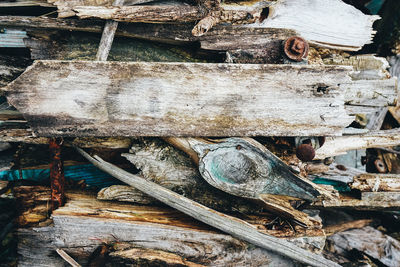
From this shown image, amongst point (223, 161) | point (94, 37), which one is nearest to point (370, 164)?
point (223, 161)

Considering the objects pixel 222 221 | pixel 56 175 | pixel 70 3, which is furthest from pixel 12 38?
pixel 222 221

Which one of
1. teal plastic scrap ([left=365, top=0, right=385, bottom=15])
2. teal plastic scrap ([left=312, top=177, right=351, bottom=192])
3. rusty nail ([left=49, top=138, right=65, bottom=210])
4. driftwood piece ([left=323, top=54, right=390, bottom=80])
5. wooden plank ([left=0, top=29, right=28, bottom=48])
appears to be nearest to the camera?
rusty nail ([left=49, top=138, right=65, bottom=210])

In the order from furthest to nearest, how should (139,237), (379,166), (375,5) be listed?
1. (375,5)
2. (379,166)
3. (139,237)

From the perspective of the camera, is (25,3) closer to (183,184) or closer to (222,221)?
(183,184)

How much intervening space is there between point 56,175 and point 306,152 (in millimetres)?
1760

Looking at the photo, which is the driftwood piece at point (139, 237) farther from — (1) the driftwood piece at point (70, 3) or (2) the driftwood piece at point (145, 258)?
(1) the driftwood piece at point (70, 3)

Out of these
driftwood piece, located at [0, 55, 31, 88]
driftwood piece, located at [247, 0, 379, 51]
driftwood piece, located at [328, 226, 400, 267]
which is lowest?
driftwood piece, located at [328, 226, 400, 267]

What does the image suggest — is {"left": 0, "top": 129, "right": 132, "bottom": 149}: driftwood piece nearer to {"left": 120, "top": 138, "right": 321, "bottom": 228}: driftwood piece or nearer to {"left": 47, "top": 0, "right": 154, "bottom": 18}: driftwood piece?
{"left": 120, "top": 138, "right": 321, "bottom": 228}: driftwood piece

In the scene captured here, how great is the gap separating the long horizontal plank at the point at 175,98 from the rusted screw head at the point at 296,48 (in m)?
0.13

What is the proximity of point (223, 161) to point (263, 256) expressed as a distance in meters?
0.79

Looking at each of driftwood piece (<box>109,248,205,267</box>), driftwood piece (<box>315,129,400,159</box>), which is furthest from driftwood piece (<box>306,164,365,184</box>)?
driftwood piece (<box>109,248,205,267</box>)

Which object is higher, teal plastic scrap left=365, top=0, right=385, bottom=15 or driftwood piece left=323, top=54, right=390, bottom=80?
teal plastic scrap left=365, top=0, right=385, bottom=15

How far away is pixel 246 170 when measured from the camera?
171 centimetres

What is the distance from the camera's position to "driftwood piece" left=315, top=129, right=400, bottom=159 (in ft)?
6.87
